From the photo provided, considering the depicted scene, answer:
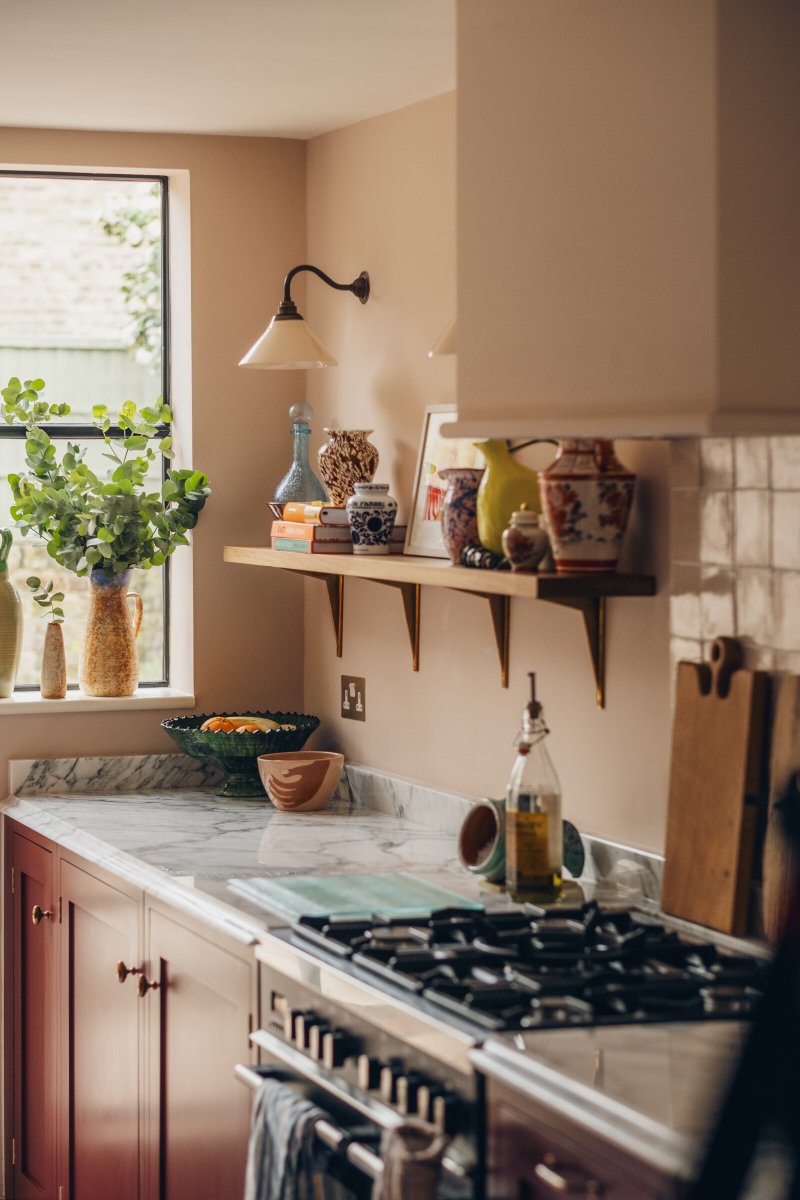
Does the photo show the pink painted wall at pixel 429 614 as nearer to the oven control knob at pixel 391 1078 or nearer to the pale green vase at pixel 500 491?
the pale green vase at pixel 500 491

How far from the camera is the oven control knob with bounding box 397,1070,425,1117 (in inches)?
74.5

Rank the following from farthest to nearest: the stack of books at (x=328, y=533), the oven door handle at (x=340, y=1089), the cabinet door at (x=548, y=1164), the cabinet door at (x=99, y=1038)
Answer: the stack of books at (x=328, y=533) < the cabinet door at (x=99, y=1038) < the oven door handle at (x=340, y=1089) < the cabinet door at (x=548, y=1164)

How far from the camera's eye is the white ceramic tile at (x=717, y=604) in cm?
230

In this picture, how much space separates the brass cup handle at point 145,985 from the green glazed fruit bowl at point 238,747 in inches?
29.1

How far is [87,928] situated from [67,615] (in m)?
0.95

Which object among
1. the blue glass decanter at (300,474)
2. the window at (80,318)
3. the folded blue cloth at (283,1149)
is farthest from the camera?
the window at (80,318)

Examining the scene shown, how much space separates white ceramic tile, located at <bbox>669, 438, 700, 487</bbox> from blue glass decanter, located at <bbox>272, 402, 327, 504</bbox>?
1256 millimetres

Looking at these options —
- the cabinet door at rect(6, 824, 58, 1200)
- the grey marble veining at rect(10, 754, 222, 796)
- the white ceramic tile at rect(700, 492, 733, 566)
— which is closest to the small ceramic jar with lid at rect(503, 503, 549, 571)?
the white ceramic tile at rect(700, 492, 733, 566)

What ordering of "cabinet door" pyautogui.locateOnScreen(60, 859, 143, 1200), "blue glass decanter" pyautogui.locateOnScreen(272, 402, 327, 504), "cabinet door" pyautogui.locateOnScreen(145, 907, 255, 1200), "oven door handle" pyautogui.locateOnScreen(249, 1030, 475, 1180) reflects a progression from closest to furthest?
"oven door handle" pyautogui.locateOnScreen(249, 1030, 475, 1180), "cabinet door" pyautogui.locateOnScreen(145, 907, 255, 1200), "cabinet door" pyautogui.locateOnScreen(60, 859, 143, 1200), "blue glass decanter" pyautogui.locateOnScreen(272, 402, 327, 504)

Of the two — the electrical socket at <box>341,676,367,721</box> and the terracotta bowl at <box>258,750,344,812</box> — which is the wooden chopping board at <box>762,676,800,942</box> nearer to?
the terracotta bowl at <box>258,750,344,812</box>

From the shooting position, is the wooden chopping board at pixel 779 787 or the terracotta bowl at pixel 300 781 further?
the terracotta bowl at pixel 300 781

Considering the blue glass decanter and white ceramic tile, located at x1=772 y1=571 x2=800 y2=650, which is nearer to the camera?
white ceramic tile, located at x1=772 y1=571 x2=800 y2=650

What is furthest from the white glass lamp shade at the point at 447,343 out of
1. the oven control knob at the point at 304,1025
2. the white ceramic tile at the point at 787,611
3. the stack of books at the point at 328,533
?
the oven control knob at the point at 304,1025

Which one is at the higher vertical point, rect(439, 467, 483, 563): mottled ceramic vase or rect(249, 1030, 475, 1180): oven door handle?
rect(439, 467, 483, 563): mottled ceramic vase
